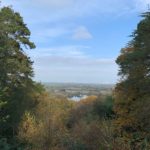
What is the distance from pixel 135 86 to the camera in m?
44.3

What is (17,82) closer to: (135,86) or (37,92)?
(37,92)

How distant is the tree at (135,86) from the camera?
4178 cm

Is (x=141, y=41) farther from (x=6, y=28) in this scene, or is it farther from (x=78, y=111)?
(x=78, y=111)

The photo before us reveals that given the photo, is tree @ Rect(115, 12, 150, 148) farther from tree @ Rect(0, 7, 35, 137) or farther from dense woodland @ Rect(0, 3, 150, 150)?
tree @ Rect(0, 7, 35, 137)

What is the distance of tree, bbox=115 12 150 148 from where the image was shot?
4178 cm

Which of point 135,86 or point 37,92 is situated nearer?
Result: point 135,86

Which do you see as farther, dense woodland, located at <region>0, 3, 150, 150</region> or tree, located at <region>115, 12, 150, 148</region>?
tree, located at <region>115, 12, 150, 148</region>

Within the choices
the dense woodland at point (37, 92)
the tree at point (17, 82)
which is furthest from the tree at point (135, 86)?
the tree at point (17, 82)

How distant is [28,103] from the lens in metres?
47.4

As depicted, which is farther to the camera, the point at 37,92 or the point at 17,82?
the point at 37,92

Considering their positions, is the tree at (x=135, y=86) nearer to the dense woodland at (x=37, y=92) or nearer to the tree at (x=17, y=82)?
the dense woodland at (x=37, y=92)

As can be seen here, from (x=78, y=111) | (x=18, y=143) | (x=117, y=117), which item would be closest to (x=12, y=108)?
(x=18, y=143)

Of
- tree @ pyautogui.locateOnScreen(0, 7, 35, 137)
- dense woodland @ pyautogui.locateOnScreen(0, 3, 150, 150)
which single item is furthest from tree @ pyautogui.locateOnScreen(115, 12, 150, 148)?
tree @ pyautogui.locateOnScreen(0, 7, 35, 137)

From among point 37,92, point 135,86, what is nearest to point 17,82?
point 37,92
